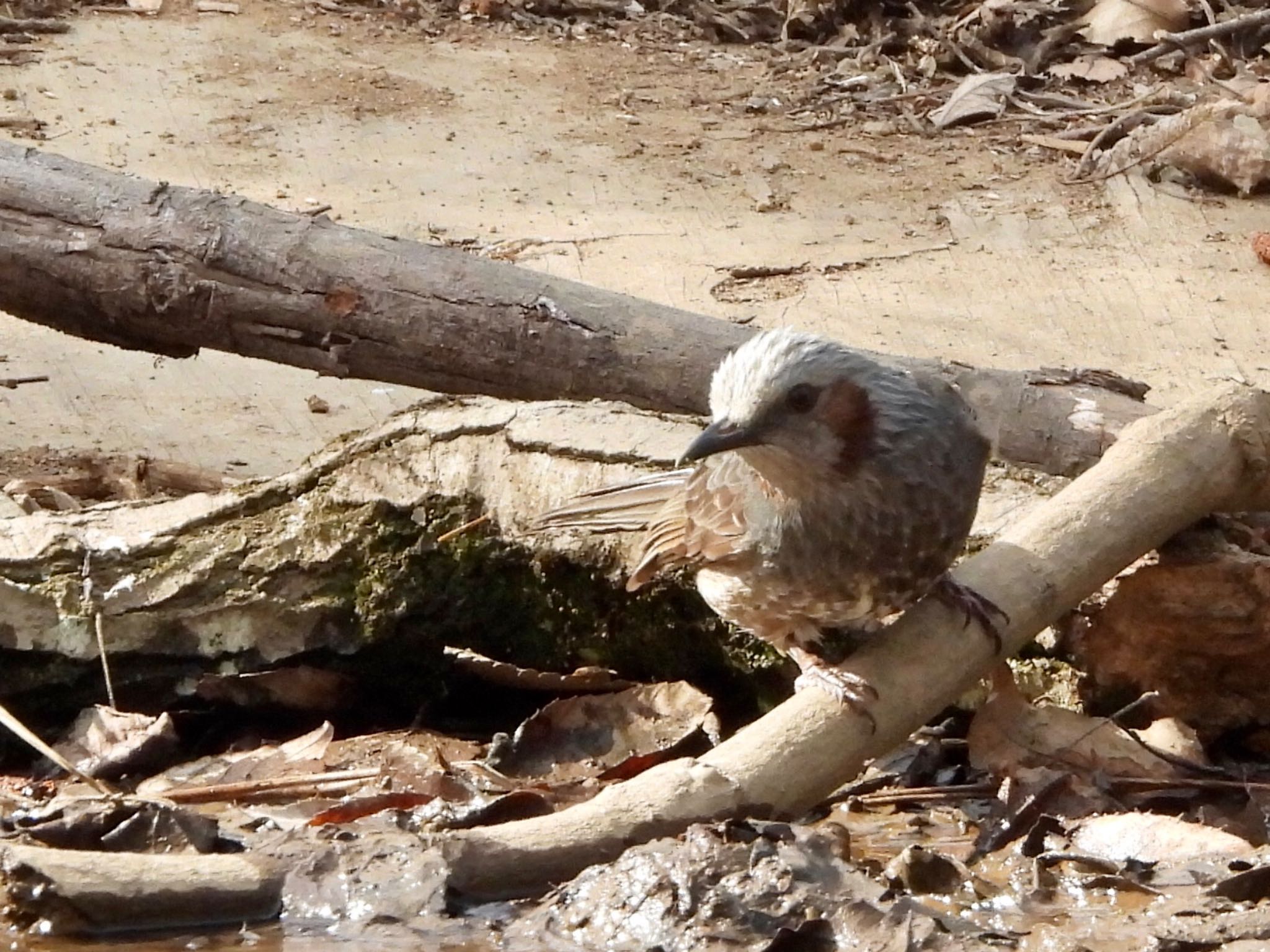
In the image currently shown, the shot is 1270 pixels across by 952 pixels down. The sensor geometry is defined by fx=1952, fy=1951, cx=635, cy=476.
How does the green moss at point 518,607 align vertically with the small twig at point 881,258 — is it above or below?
above

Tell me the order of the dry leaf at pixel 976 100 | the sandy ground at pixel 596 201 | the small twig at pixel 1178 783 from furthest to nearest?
1. the dry leaf at pixel 976 100
2. the sandy ground at pixel 596 201
3. the small twig at pixel 1178 783

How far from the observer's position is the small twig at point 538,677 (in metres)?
4.43

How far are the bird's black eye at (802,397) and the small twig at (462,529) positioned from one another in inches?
37.3

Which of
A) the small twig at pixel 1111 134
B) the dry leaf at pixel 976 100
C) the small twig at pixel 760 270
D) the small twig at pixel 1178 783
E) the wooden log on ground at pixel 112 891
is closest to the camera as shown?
the wooden log on ground at pixel 112 891

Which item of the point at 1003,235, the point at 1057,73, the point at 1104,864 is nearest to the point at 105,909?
the point at 1104,864

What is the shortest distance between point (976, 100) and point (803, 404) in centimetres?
631

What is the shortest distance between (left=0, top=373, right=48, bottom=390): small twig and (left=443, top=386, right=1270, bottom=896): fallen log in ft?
12.4

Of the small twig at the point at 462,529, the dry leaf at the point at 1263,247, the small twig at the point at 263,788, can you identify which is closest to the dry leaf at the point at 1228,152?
the dry leaf at the point at 1263,247

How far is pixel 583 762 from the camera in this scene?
4.24 meters

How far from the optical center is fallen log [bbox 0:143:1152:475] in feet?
16.8

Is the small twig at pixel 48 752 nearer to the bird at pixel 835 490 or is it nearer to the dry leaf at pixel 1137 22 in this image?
the bird at pixel 835 490

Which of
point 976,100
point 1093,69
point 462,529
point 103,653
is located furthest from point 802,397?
point 1093,69

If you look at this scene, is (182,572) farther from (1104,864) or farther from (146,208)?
(1104,864)

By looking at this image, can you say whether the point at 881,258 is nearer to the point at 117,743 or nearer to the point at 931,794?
the point at 931,794
